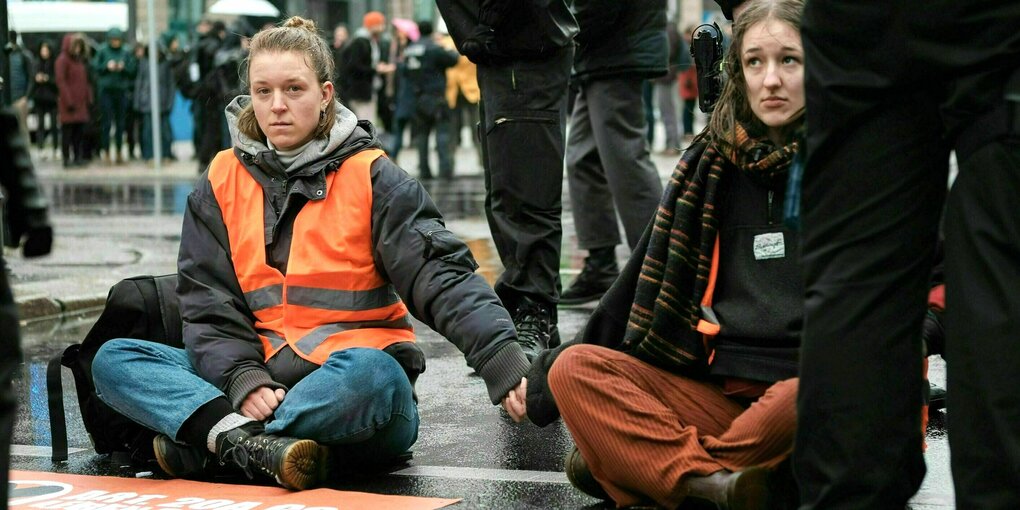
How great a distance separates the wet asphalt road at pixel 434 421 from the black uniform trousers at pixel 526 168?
413 mm

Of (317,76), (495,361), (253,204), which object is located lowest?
(495,361)

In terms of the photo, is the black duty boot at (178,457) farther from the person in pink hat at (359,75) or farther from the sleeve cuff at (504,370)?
the person in pink hat at (359,75)

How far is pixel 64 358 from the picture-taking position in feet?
14.8

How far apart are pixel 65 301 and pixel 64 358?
A: 11.4 feet

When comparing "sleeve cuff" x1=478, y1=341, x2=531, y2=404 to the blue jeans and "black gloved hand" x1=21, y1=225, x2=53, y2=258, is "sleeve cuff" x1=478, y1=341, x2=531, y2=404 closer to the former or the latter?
the blue jeans

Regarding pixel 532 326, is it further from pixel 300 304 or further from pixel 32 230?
pixel 32 230

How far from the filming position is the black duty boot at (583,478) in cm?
388

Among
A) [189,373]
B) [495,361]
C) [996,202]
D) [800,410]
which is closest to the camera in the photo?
[996,202]

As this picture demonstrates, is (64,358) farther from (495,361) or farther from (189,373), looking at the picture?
(495,361)

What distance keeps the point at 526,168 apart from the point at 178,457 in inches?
80.4

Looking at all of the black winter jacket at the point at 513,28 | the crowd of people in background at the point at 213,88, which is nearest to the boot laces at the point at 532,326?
the black winter jacket at the point at 513,28

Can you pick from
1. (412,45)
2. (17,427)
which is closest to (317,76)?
(17,427)

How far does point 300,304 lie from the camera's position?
14.1 ft

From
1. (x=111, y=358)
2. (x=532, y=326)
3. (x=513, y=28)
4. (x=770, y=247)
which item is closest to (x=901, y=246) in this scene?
(x=770, y=247)
